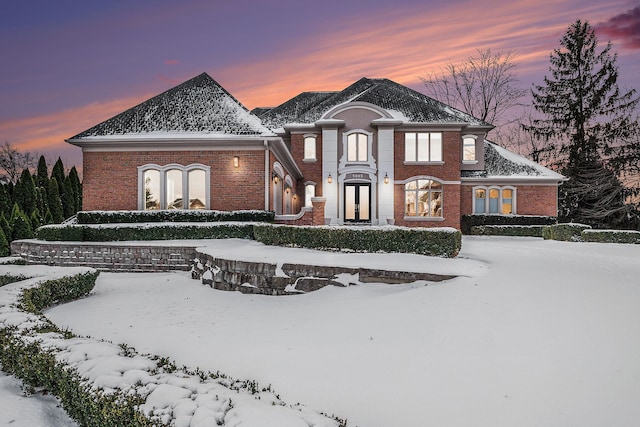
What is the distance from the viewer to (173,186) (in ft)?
51.4

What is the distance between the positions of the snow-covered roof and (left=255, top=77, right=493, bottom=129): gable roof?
2455 millimetres

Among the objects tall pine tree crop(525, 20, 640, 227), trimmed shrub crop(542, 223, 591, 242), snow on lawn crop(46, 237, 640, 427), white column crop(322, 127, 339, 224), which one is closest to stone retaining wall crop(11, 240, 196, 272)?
snow on lawn crop(46, 237, 640, 427)

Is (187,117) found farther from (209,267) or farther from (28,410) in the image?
(28,410)

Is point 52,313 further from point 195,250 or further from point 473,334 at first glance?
point 473,334

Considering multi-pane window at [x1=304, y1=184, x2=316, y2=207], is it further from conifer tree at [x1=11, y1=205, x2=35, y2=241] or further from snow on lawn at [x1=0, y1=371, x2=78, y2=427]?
snow on lawn at [x1=0, y1=371, x2=78, y2=427]

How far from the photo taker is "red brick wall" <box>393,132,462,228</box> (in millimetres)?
22031

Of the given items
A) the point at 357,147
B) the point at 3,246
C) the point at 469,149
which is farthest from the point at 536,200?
the point at 3,246

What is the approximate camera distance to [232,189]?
1530 centimetres

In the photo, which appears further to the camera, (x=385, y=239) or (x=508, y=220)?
(x=508, y=220)

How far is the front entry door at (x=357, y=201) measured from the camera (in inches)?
885

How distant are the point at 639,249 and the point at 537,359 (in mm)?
11326

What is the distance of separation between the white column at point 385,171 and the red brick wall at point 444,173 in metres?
0.44

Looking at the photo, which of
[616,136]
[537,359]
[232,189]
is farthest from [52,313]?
[616,136]

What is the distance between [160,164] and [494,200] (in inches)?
742
